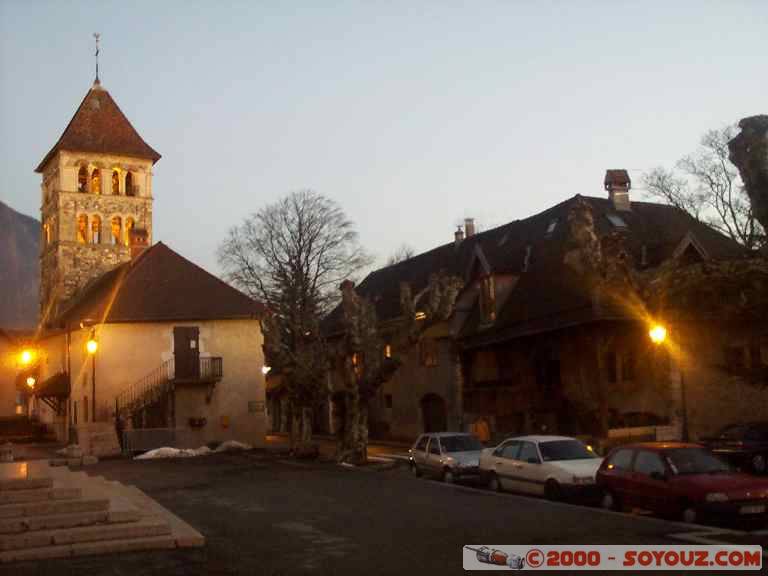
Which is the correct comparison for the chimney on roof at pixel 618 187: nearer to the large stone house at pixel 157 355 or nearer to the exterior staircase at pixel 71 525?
the large stone house at pixel 157 355

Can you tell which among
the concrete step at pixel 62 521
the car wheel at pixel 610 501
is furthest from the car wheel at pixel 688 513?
the concrete step at pixel 62 521

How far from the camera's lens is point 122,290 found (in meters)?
43.1

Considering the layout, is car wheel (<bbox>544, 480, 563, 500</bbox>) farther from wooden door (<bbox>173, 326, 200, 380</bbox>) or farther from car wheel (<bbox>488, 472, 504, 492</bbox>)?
wooden door (<bbox>173, 326, 200, 380</bbox>)

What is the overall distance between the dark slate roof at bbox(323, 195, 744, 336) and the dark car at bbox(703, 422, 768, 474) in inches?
223

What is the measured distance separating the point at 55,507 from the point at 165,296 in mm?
29914

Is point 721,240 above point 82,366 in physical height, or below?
above

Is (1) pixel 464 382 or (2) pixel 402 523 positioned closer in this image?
(2) pixel 402 523

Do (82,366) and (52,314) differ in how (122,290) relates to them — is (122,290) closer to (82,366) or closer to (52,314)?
(82,366)

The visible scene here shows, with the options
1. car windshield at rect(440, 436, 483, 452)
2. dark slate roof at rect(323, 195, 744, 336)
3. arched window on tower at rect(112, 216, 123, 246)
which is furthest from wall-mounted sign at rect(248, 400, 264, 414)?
arched window on tower at rect(112, 216, 123, 246)

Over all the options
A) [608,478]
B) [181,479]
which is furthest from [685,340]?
[181,479]

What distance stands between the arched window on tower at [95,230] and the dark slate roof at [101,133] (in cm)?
428

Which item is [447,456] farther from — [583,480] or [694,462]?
[694,462]

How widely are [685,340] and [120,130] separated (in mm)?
41678

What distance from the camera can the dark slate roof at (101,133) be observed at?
57250 millimetres
